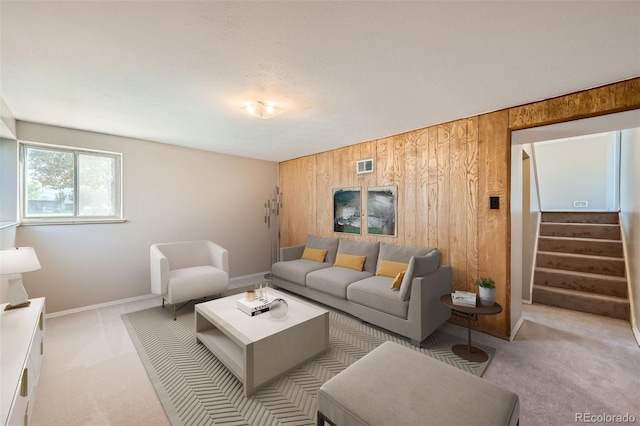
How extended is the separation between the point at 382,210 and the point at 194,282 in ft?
9.26

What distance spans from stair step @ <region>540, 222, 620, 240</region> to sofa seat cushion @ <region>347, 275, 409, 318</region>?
3.41m

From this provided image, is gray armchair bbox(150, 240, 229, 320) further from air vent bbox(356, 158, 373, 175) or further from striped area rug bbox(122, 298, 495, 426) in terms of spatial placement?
air vent bbox(356, 158, 373, 175)

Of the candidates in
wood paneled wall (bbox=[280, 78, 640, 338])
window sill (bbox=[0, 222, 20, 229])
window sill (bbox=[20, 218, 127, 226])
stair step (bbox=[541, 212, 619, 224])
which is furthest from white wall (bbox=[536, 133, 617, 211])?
window sill (bbox=[0, 222, 20, 229])

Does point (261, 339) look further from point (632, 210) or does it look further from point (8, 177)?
point (632, 210)

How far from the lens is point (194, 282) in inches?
130

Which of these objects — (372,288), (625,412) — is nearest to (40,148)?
(372,288)

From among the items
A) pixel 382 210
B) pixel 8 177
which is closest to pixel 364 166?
pixel 382 210

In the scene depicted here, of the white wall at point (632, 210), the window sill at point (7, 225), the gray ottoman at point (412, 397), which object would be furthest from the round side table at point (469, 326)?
the window sill at point (7, 225)

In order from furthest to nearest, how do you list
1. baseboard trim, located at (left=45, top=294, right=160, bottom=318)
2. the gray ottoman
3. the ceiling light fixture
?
baseboard trim, located at (left=45, top=294, right=160, bottom=318), the ceiling light fixture, the gray ottoman

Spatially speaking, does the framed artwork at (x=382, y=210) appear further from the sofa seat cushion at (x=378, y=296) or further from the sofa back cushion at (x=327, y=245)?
the sofa seat cushion at (x=378, y=296)

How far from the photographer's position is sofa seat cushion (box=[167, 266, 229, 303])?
3.17 m

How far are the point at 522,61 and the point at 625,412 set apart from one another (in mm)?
2547

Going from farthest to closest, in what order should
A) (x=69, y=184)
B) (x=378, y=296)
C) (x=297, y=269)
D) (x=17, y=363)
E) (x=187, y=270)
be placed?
(x=297, y=269) → (x=187, y=270) → (x=69, y=184) → (x=378, y=296) → (x=17, y=363)

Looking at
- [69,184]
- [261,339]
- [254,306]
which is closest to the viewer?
[261,339]
